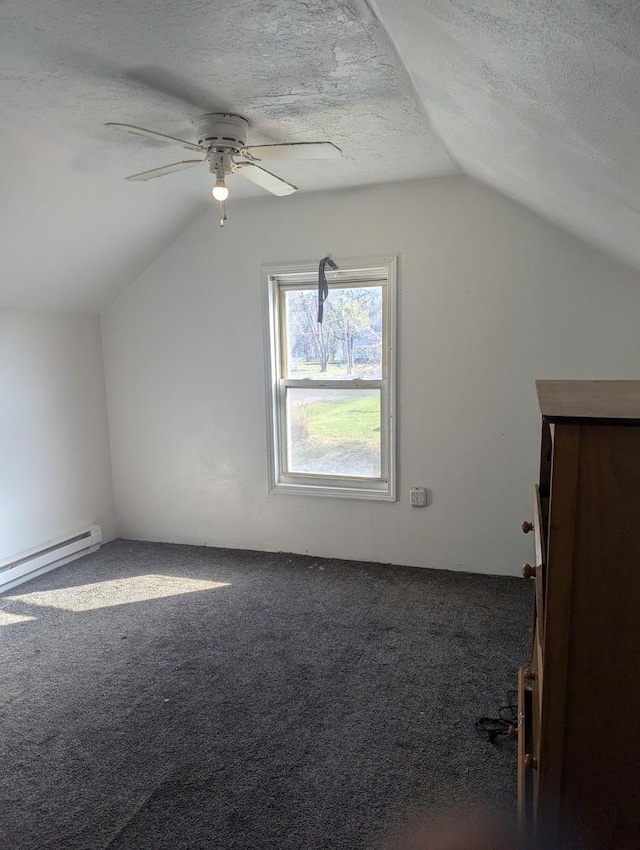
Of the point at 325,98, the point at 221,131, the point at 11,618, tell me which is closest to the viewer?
the point at 325,98

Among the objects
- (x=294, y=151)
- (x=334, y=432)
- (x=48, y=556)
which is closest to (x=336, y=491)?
(x=334, y=432)

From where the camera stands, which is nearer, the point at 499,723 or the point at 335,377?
the point at 499,723

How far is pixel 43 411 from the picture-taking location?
340 cm

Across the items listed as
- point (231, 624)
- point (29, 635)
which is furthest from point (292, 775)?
point (29, 635)

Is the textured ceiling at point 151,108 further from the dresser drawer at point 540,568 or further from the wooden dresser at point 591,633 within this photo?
the dresser drawer at point 540,568

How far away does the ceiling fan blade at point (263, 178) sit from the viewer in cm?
222

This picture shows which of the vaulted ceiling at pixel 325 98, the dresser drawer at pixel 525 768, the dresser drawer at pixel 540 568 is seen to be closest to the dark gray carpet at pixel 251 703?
the dresser drawer at pixel 525 768

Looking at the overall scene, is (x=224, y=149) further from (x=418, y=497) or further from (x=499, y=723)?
(x=499, y=723)

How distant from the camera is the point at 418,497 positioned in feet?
10.8

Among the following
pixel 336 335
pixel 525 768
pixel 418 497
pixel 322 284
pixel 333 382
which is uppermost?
pixel 322 284

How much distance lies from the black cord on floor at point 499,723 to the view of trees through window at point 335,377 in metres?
1.64

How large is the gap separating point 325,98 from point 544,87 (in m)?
1.04

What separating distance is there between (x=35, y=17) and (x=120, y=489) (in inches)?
123

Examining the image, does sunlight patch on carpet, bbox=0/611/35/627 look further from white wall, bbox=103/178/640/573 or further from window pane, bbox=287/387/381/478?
window pane, bbox=287/387/381/478
